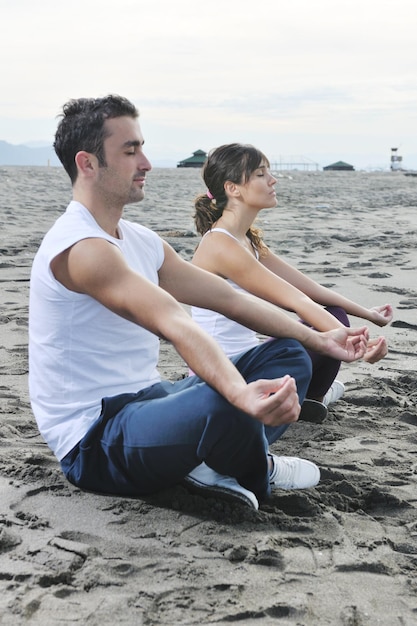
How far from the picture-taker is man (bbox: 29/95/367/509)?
250 cm

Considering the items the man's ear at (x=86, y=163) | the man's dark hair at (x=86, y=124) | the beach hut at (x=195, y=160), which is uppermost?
the man's dark hair at (x=86, y=124)

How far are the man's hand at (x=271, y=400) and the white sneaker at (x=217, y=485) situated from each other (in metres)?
0.46

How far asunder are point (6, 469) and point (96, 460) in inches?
18.8

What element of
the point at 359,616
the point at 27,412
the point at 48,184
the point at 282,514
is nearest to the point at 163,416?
the point at 282,514

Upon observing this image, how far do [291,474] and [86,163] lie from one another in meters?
1.31

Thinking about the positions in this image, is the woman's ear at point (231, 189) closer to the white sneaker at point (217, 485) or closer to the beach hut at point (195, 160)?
the white sneaker at point (217, 485)

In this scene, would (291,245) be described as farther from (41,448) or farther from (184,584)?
(184,584)

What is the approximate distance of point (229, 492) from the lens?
274 centimetres

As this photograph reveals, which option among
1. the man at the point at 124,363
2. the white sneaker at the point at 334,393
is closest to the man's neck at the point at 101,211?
the man at the point at 124,363

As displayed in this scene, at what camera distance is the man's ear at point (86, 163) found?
2.80 metres

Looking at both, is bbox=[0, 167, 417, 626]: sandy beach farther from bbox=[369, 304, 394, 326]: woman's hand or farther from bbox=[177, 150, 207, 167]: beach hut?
bbox=[177, 150, 207, 167]: beach hut

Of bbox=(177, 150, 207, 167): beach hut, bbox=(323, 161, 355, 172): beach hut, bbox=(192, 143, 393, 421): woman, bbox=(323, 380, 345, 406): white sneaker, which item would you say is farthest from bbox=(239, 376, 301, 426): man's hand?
bbox=(323, 161, 355, 172): beach hut

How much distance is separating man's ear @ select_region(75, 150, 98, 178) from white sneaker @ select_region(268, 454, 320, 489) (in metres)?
1.20

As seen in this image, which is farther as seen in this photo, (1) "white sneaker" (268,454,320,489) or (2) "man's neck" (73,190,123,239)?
(1) "white sneaker" (268,454,320,489)
